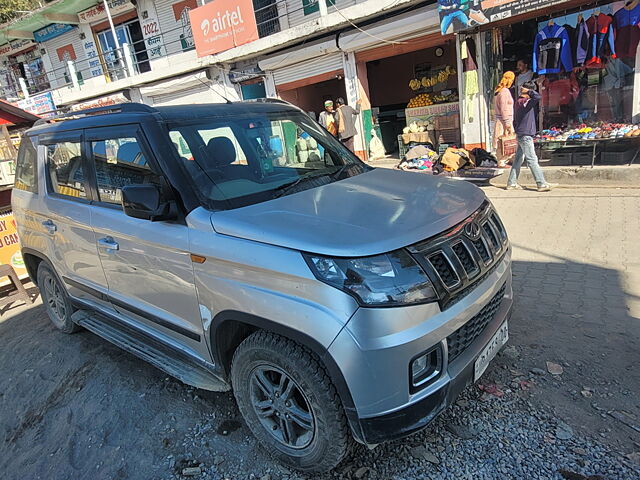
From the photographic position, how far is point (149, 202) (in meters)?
2.33

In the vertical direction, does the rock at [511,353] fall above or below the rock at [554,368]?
above

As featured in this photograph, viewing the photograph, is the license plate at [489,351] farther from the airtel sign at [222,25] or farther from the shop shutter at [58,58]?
the shop shutter at [58,58]

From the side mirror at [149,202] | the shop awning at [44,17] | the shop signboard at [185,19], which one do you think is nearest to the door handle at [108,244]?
the side mirror at [149,202]

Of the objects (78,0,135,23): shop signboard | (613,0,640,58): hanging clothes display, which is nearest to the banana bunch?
(613,0,640,58): hanging clothes display

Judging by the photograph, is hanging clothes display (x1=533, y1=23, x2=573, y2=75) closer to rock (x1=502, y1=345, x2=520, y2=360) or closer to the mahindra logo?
rock (x1=502, y1=345, x2=520, y2=360)

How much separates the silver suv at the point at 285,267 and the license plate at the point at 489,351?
0.05ft

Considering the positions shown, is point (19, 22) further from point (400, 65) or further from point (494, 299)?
point (494, 299)

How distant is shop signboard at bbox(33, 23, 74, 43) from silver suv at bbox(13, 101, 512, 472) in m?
20.2

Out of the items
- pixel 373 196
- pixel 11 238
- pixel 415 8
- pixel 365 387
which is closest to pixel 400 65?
pixel 415 8

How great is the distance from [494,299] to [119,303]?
2607 mm

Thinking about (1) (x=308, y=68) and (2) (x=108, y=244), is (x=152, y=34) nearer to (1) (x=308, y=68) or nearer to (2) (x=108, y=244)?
(1) (x=308, y=68)

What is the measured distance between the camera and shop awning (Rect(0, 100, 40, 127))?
254 inches

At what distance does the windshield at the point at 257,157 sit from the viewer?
8.26 ft

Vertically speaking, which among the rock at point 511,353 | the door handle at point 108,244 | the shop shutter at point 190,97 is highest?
the shop shutter at point 190,97
